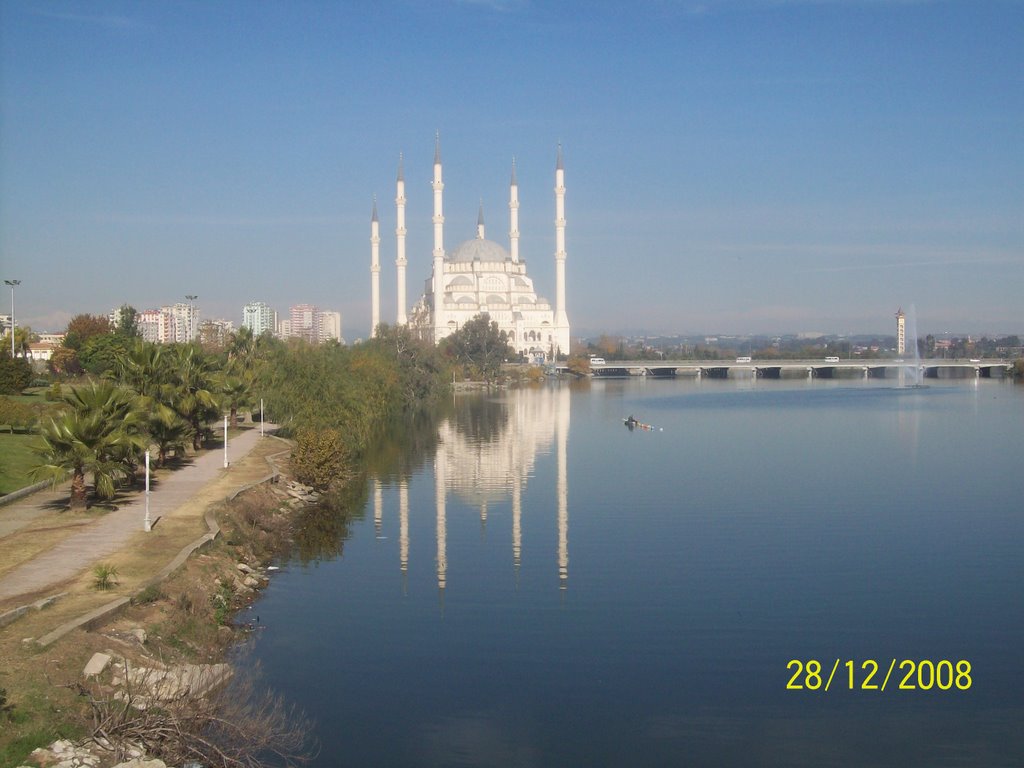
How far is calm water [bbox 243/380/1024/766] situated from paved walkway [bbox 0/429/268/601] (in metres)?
2.08

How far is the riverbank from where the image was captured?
8.19m

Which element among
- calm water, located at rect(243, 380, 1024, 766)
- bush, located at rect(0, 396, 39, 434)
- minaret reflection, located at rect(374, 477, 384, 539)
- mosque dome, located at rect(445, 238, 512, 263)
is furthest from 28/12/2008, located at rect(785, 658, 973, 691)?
mosque dome, located at rect(445, 238, 512, 263)

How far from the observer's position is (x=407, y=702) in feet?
32.7

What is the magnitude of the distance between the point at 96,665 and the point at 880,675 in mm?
7134

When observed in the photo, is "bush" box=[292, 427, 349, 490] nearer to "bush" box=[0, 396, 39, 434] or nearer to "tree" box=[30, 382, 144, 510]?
"tree" box=[30, 382, 144, 510]

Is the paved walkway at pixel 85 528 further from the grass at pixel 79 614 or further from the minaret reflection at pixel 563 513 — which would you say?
the minaret reflection at pixel 563 513

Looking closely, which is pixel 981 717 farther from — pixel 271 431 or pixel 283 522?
pixel 271 431

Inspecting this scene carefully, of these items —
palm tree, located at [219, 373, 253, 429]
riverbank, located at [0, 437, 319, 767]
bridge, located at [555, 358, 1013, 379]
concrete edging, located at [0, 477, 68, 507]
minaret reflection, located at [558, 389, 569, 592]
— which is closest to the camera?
riverbank, located at [0, 437, 319, 767]

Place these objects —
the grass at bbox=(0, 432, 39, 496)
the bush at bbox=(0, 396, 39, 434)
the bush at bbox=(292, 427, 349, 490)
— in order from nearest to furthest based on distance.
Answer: the grass at bbox=(0, 432, 39, 496) < the bush at bbox=(292, 427, 349, 490) < the bush at bbox=(0, 396, 39, 434)

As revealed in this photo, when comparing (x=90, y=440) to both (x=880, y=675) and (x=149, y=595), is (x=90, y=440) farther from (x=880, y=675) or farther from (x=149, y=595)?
(x=880, y=675)

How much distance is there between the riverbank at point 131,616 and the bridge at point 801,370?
6850cm

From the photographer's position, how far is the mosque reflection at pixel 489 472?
17094 mm

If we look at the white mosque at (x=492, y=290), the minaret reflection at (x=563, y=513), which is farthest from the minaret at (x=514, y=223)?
the minaret reflection at (x=563, y=513)

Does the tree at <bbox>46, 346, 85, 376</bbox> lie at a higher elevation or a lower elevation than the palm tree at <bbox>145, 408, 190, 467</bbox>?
higher
